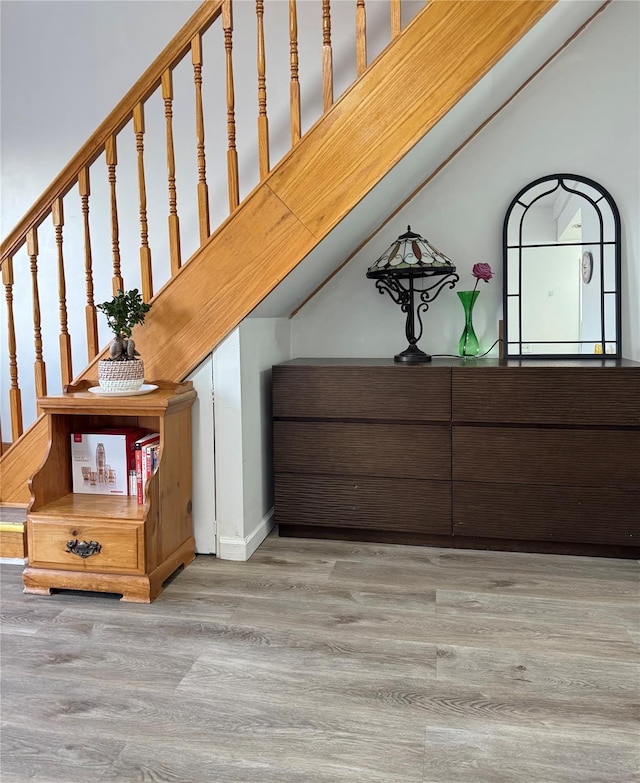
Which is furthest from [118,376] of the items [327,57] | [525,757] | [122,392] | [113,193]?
[525,757]

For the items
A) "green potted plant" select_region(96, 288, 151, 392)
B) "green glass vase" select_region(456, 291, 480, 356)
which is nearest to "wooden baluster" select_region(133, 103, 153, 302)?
"green potted plant" select_region(96, 288, 151, 392)

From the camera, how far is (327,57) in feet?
6.75

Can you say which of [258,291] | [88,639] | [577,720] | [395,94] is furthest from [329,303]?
[577,720]

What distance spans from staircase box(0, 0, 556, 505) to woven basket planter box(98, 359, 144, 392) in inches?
7.7

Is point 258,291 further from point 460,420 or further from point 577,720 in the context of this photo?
point 577,720

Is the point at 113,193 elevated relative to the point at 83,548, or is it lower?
elevated

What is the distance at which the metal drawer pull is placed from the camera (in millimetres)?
2023

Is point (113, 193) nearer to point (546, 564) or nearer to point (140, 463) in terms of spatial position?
point (140, 463)

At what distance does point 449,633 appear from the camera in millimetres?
1766

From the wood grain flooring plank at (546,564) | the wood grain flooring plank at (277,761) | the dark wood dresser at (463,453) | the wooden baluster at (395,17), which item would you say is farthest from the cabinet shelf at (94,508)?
the wooden baluster at (395,17)

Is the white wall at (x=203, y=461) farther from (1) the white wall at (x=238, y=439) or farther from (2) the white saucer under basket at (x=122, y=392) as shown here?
(2) the white saucer under basket at (x=122, y=392)

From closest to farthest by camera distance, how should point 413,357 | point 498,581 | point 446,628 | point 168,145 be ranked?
point 446,628 < point 498,581 < point 168,145 < point 413,357

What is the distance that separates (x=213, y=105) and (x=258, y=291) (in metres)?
1.44

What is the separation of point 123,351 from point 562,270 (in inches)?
75.5
